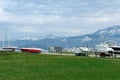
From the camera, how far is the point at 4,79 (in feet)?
99.6

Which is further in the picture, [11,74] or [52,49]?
[52,49]

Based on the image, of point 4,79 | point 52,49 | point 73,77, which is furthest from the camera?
point 52,49

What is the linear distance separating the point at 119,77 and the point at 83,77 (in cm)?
298

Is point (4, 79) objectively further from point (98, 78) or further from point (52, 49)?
point (52, 49)

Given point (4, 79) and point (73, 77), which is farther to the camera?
point (73, 77)

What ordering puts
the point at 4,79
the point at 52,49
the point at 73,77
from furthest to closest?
the point at 52,49 < the point at 73,77 < the point at 4,79

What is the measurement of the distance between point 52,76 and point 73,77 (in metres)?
1.84

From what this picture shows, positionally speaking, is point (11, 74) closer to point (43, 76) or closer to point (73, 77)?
point (43, 76)

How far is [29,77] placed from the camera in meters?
32.2

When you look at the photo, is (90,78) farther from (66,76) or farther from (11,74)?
(11,74)

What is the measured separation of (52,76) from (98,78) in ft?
12.6

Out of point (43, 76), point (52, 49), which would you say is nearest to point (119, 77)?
point (43, 76)

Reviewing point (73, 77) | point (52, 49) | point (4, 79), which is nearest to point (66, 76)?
point (73, 77)

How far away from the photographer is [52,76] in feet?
108
